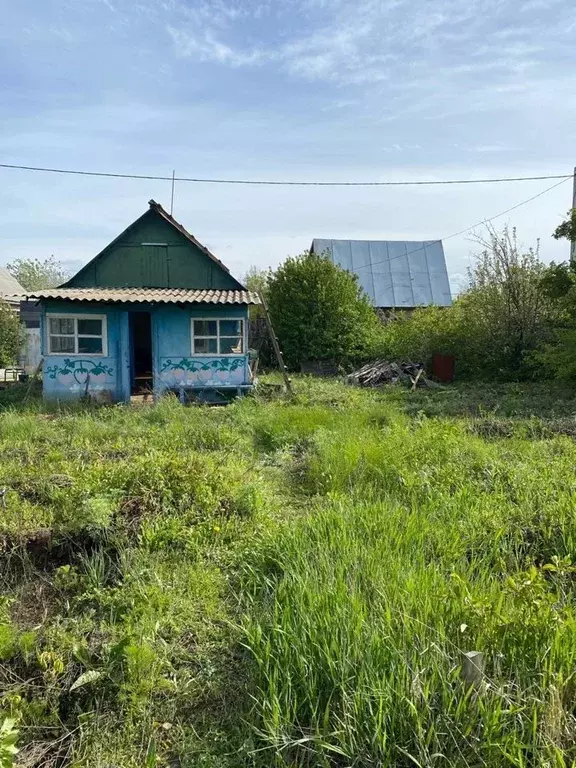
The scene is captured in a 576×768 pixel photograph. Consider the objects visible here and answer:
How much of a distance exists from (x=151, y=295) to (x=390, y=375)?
776cm

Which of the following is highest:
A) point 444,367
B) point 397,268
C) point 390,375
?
point 397,268

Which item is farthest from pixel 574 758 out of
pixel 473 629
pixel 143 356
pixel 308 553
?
pixel 143 356

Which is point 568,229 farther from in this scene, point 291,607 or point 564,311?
point 291,607

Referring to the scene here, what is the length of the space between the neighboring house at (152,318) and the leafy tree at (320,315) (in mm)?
4987

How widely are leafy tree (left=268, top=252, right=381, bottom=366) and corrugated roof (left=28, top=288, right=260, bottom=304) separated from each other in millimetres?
5369

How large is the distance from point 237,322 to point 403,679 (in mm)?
11842

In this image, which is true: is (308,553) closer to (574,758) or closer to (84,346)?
(574,758)

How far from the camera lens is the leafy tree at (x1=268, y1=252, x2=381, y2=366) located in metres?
19.1

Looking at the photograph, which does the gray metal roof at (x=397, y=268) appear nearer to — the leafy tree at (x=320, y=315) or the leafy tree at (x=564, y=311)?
the leafy tree at (x=320, y=315)

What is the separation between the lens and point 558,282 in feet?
42.2

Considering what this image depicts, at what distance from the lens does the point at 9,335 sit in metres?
22.2

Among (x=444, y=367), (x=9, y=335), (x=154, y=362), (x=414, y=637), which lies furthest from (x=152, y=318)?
(x=9, y=335)

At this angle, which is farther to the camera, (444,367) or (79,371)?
(444,367)

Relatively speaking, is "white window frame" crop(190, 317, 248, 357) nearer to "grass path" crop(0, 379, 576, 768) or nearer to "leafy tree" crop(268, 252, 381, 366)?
"leafy tree" crop(268, 252, 381, 366)
